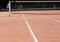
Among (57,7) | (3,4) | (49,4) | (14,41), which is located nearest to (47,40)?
(14,41)

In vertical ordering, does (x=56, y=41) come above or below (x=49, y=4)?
above

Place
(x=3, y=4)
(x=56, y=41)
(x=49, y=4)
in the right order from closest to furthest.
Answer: (x=56, y=41), (x=49, y=4), (x=3, y=4)

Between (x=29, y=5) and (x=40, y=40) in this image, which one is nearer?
(x=40, y=40)

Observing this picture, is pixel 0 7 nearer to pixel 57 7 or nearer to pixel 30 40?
pixel 57 7

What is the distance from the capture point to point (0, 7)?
5028 centimetres

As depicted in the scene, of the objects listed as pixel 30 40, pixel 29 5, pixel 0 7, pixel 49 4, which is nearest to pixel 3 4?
pixel 0 7

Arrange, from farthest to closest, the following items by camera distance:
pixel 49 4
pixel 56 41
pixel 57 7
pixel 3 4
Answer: pixel 3 4 < pixel 57 7 < pixel 49 4 < pixel 56 41

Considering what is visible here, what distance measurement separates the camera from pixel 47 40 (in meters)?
8.95

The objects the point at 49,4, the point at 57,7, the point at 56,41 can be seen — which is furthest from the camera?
the point at 57,7

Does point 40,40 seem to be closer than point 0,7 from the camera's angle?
Yes

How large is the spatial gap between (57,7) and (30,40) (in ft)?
132

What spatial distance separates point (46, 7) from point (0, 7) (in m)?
11.0

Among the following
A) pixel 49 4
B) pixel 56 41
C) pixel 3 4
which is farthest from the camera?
pixel 3 4

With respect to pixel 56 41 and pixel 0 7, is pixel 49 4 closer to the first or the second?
pixel 0 7
